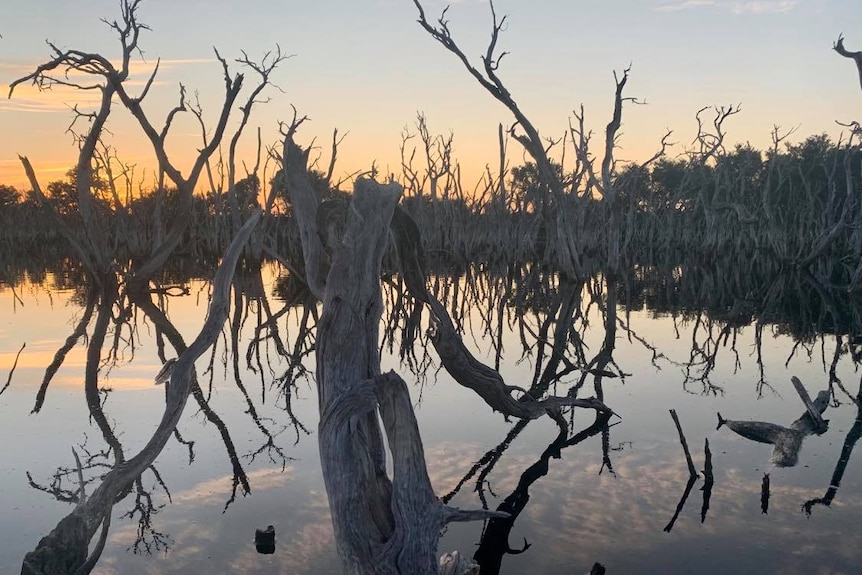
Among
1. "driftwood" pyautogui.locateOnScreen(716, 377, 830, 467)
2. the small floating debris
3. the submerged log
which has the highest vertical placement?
the submerged log

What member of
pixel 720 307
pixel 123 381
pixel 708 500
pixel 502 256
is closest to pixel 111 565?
pixel 708 500

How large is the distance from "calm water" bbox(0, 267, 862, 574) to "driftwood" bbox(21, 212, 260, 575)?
1.47 ft

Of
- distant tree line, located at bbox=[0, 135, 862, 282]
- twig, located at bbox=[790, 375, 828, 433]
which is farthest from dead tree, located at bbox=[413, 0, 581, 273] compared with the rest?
twig, located at bbox=[790, 375, 828, 433]

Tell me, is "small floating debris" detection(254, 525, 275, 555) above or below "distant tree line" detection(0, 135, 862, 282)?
below

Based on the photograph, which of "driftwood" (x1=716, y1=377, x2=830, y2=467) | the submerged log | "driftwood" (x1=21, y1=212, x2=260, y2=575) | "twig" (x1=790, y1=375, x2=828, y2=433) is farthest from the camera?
"twig" (x1=790, y1=375, x2=828, y2=433)

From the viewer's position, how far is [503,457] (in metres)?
5.78

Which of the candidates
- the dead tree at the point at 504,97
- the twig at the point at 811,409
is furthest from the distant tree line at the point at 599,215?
the twig at the point at 811,409

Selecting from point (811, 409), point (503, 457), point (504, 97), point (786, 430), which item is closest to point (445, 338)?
point (503, 457)

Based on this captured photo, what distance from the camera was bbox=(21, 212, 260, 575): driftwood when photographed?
3.50 meters

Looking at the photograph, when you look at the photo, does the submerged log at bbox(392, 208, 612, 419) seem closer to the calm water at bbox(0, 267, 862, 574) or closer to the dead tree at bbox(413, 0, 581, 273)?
the calm water at bbox(0, 267, 862, 574)

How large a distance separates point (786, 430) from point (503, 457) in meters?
2.22

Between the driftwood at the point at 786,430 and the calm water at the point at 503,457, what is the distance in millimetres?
93

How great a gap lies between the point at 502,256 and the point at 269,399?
2359cm

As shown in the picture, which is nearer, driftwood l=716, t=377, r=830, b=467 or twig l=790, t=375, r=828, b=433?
driftwood l=716, t=377, r=830, b=467
